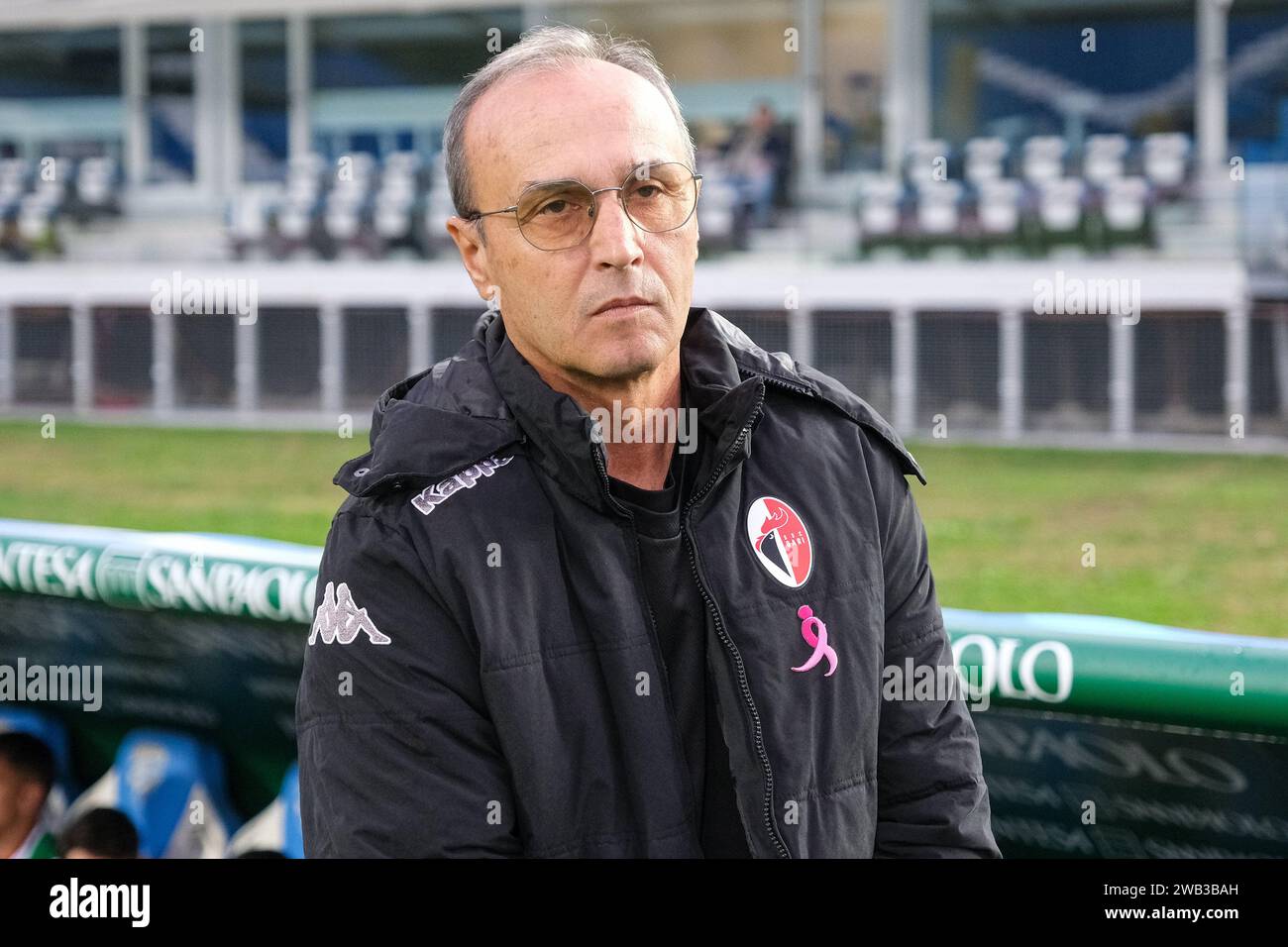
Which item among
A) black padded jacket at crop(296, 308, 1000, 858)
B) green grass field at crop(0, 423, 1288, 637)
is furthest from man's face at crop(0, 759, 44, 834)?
green grass field at crop(0, 423, 1288, 637)

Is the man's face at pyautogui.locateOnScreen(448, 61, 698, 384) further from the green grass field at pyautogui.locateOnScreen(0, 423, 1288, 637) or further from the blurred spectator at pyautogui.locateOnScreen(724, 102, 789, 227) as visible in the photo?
the blurred spectator at pyautogui.locateOnScreen(724, 102, 789, 227)

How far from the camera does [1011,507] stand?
1055 cm

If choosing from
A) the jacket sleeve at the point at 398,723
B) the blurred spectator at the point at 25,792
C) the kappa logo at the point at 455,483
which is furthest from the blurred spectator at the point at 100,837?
the kappa logo at the point at 455,483

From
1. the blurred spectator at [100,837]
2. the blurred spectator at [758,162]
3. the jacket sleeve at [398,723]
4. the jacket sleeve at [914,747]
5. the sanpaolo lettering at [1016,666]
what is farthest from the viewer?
the blurred spectator at [758,162]

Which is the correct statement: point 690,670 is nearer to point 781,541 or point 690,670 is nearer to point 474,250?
point 781,541

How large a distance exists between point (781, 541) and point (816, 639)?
11 cm

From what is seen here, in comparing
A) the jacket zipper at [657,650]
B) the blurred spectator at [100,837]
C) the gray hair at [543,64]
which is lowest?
the blurred spectator at [100,837]

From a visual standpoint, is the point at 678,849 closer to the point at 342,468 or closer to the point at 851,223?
the point at 342,468

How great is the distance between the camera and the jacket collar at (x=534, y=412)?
1.64 m

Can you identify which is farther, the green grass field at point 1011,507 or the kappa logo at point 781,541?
the green grass field at point 1011,507

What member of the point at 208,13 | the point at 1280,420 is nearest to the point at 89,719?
the point at 1280,420

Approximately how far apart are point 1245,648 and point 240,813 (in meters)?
1.93

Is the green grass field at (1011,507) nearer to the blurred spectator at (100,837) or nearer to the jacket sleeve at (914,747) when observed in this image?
the blurred spectator at (100,837)
